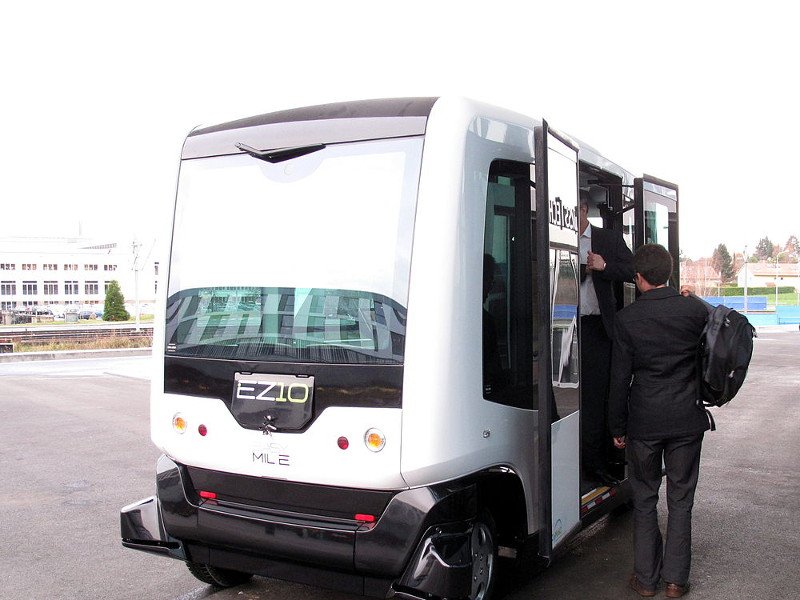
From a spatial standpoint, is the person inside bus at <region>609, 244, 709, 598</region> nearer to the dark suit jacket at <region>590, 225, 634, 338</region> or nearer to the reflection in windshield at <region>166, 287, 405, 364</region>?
the dark suit jacket at <region>590, 225, 634, 338</region>

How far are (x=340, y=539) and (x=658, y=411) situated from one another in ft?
6.28

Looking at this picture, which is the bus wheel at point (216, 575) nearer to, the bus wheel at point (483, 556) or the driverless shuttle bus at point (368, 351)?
the driverless shuttle bus at point (368, 351)

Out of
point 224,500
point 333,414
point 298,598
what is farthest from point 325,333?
point 298,598

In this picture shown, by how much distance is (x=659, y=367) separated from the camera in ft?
14.8

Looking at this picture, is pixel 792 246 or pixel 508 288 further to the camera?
pixel 792 246

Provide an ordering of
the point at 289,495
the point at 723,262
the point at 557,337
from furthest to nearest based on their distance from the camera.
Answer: the point at 723,262 → the point at 557,337 → the point at 289,495

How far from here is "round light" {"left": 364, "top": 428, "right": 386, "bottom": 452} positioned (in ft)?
11.9


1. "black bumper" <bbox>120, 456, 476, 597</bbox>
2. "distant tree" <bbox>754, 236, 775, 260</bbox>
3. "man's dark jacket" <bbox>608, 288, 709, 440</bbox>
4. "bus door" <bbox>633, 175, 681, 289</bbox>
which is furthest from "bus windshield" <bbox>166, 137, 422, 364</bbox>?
"distant tree" <bbox>754, 236, 775, 260</bbox>

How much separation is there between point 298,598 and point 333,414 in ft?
4.91

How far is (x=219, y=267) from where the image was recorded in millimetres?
4180

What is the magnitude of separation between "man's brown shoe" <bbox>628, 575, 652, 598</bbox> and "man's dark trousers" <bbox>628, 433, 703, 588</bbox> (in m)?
0.03

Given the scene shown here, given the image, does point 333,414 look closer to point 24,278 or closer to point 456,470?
point 456,470

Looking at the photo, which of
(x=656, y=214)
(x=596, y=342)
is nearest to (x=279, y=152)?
(x=596, y=342)

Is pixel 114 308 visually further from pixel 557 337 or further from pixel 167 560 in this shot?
pixel 557 337
